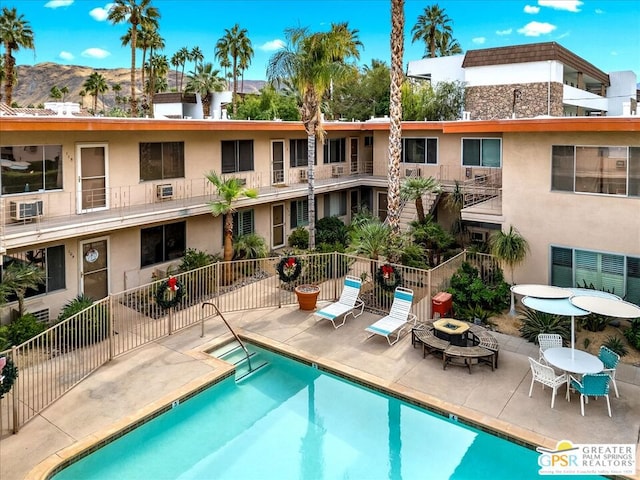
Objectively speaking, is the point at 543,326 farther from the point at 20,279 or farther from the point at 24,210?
the point at 24,210

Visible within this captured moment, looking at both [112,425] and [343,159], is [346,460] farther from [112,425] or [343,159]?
[343,159]

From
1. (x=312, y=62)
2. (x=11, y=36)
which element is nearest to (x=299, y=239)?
(x=312, y=62)

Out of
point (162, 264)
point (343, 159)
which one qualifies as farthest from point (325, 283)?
point (343, 159)

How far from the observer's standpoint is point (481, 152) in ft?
75.9

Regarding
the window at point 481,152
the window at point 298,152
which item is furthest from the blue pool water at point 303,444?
the window at point 481,152

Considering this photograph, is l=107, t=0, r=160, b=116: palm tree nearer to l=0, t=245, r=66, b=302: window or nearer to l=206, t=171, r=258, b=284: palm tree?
l=206, t=171, r=258, b=284: palm tree

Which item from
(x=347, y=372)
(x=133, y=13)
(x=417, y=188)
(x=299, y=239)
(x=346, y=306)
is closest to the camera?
(x=347, y=372)

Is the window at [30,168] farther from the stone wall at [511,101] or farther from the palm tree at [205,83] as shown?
the palm tree at [205,83]

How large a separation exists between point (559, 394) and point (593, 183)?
6708 millimetres

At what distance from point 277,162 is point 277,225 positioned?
295 centimetres

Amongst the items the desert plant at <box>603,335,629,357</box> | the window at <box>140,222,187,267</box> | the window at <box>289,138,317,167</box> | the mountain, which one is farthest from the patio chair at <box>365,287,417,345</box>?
the mountain

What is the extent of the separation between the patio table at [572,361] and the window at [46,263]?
44.8 feet

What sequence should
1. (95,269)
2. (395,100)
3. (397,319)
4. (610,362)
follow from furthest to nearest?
1. (395,100)
2. (95,269)
3. (397,319)
4. (610,362)

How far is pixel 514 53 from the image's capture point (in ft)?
129
